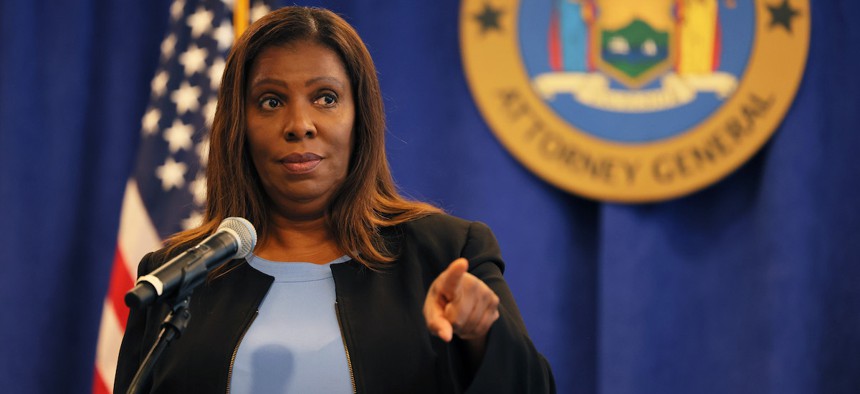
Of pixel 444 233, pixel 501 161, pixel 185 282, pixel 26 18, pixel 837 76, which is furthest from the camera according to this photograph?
pixel 26 18

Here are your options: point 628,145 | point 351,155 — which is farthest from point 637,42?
point 351,155

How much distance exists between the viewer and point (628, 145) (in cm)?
269

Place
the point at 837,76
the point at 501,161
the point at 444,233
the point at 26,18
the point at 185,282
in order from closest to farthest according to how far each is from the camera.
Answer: the point at 185,282 < the point at 444,233 < the point at 837,76 < the point at 501,161 < the point at 26,18

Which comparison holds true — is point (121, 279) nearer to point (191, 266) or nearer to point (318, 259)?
point (318, 259)

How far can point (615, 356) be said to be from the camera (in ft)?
8.75

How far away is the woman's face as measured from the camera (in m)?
1.65

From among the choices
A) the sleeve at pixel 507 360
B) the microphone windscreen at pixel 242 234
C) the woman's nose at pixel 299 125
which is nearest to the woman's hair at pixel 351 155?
the woman's nose at pixel 299 125

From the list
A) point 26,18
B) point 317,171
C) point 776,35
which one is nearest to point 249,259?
point 317,171

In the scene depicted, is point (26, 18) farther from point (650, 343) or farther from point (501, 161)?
point (650, 343)

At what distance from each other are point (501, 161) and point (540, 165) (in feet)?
0.45

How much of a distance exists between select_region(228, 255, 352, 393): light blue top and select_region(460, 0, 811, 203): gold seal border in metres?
1.26

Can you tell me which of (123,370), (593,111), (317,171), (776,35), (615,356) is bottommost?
(615,356)

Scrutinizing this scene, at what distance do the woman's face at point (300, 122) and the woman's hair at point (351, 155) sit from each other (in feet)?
0.06

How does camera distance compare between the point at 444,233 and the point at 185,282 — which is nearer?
the point at 185,282
